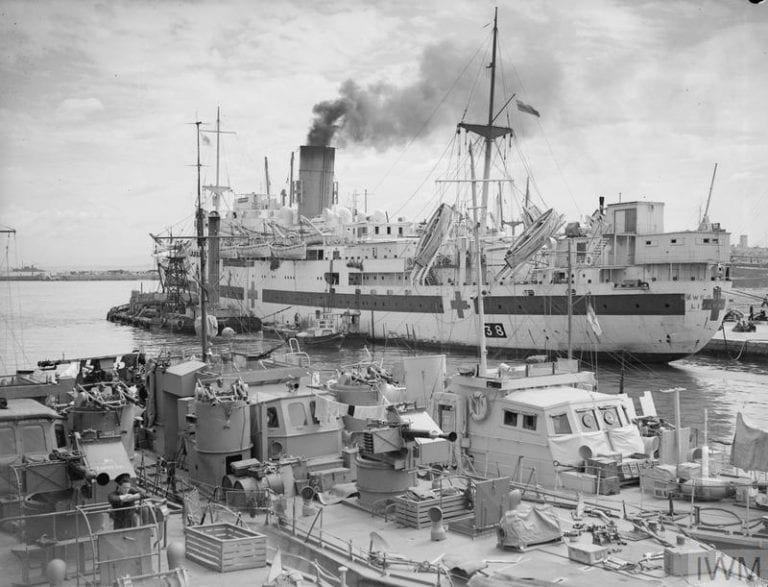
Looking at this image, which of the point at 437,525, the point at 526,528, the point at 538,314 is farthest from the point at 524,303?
the point at 526,528

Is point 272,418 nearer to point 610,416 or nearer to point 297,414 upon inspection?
point 297,414

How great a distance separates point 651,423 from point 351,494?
810cm

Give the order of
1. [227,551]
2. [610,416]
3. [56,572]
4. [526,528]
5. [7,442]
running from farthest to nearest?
1. [610,416]
2. [7,442]
3. [526,528]
4. [227,551]
5. [56,572]

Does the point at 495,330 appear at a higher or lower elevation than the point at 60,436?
lower

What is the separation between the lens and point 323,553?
11.6 metres

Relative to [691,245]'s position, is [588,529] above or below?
below

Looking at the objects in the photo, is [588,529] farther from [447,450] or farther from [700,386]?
[700,386]

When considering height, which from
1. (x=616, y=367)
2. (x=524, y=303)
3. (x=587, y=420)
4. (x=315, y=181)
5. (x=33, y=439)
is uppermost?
(x=315, y=181)

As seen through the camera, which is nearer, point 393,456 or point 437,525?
point 437,525

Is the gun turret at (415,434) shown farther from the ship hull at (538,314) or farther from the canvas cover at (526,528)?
the ship hull at (538,314)

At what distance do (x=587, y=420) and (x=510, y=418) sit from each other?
144 centimetres

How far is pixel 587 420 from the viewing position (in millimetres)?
15859

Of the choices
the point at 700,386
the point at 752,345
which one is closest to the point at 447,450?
the point at 700,386

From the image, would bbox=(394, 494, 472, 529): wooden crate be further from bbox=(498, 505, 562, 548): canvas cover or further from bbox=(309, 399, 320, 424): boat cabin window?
bbox=(309, 399, 320, 424): boat cabin window
